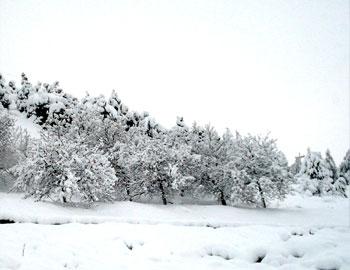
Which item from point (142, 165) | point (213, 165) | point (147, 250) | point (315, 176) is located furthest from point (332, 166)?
point (147, 250)

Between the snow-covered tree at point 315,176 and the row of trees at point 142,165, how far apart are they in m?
19.2

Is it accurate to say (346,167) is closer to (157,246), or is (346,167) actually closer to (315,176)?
(315,176)

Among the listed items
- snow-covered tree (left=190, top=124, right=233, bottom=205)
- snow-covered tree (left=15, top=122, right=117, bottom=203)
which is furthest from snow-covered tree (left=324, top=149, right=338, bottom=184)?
snow-covered tree (left=15, top=122, right=117, bottom=203)

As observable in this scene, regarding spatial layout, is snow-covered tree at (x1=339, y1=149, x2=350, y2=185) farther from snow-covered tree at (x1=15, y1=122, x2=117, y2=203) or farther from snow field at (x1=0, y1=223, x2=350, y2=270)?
snow field at (x1=0, y1=223, x2=350, y2=270)

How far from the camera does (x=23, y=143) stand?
3728cm

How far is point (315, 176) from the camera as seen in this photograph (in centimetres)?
5338

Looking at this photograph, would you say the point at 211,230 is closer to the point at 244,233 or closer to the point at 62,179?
the point at 244,233

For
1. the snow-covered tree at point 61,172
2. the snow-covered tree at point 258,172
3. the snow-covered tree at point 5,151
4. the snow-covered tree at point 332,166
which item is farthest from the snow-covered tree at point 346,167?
the snow-covered tree at point 5,151

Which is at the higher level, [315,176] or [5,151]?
[315,176]

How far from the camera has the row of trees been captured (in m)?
25.0

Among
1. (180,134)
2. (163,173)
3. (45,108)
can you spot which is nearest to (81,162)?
(163,173)

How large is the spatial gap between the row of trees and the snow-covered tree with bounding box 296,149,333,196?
19.2m

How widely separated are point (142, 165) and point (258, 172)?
38.1 feet

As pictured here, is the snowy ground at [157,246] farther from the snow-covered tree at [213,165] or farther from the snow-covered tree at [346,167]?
the snow-covered tree at [346,167]
